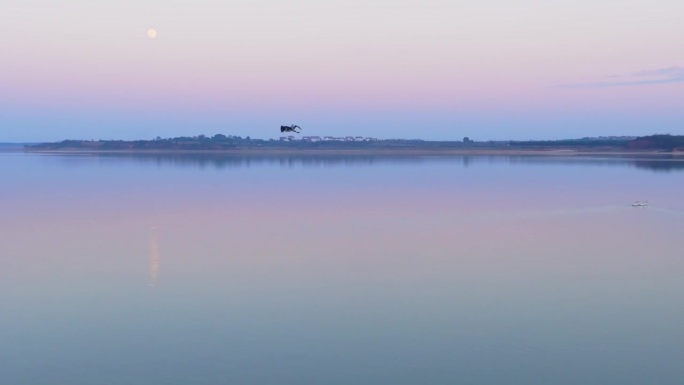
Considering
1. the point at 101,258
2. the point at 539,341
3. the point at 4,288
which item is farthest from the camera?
the point at 101,258

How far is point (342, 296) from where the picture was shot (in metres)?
11.3

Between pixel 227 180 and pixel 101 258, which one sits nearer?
pixel 101 258

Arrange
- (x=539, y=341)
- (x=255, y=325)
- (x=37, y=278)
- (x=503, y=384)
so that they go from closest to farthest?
(x=503, y=384), (x=539, y=341), (x=255, y=325), (x=37, y=278)

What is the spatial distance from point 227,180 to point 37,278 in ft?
78.0

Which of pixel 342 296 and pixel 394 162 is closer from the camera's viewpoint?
pixel 342 296

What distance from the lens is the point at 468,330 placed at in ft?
31.9

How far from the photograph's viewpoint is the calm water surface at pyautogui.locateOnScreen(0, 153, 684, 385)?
8492mm

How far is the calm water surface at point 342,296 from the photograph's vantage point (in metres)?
8.49

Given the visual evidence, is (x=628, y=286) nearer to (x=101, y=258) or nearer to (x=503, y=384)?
(x=503, y=384)

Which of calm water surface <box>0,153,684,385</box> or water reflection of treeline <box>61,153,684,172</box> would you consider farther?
water reflection of treeline <box>61,153,684,172</box>

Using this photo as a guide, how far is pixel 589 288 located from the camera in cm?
1189

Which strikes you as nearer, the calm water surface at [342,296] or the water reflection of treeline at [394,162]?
the calm water surface at [342,296]

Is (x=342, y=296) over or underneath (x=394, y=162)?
over

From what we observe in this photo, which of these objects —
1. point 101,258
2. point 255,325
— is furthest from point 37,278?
point 255,325
